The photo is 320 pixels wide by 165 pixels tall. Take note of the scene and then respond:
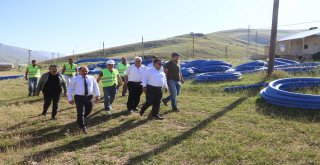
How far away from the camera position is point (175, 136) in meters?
8.13

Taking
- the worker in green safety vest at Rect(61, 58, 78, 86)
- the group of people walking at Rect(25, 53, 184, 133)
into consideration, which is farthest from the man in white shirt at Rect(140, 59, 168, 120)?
the worker in green safety vest at Rect(61, 58, 78, 86)

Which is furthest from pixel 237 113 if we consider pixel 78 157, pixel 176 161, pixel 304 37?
pixel 304 37

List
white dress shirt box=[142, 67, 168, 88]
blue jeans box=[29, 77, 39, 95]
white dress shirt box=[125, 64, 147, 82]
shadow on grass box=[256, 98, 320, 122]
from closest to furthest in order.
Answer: shadow on grass box=[256, 98, 320, 122] → white dress shirt box=[142, 67, 168, 88] → white dress shirt box=[125, 64, 147, 82] → blue jeans box=[29, 77, 39, 95]

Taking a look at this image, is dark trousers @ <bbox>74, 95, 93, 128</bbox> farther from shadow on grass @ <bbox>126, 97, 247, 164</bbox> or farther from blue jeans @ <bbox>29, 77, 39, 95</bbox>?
blue jeans @ <bbox>29, 77, 39, 95</bbox>

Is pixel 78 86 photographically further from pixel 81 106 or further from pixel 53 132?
pixel 53 132

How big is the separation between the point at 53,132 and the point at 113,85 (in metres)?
2.60

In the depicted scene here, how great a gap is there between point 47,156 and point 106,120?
9.85ft

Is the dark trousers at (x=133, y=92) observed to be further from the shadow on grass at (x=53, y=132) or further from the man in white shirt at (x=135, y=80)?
the shadow on grass at (x=53, y=132)

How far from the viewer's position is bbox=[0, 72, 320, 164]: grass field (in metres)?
6.80

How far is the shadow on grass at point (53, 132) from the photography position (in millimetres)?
8130

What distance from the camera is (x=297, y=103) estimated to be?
9969 millimetres

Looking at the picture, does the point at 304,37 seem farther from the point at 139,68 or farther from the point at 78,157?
the point at 78,157

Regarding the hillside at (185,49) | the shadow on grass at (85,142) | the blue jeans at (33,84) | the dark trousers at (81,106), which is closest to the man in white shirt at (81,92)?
the dark trousers at (81,106)

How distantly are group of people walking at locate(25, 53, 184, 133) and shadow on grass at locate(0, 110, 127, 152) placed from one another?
419mm
